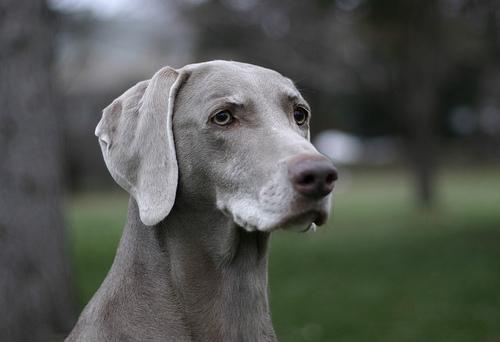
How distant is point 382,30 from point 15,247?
392 inches

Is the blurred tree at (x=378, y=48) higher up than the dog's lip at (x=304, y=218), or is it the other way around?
the dog's lip at (x=304, y=218)

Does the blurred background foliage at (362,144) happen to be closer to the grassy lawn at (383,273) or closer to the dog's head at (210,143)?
the grassy lawn at (383,273)

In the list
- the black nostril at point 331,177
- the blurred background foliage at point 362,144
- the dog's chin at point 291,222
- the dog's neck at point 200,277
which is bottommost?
the blurred background foliage at point 362,144

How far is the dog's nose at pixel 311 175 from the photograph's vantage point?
8.08 feet

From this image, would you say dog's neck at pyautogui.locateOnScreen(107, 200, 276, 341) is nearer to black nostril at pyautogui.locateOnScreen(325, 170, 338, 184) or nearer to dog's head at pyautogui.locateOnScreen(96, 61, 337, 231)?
dog's head at pyautogui.locateOnScreen(96, 61, 337, 231)

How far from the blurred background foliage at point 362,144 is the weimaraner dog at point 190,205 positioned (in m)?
0.81

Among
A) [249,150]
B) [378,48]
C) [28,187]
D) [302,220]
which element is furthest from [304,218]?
[378,48]

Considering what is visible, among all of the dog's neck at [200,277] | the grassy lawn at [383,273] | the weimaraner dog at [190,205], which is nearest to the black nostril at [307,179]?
the weimaraner dog at [190,205]

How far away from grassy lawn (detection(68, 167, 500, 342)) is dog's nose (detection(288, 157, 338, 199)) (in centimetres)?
415

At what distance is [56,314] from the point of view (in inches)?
233

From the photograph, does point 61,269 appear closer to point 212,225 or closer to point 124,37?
point 212,225

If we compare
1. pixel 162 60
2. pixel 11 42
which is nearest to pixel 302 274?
pixel 11 42

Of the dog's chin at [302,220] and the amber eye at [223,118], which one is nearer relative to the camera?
the dog's chin at [302,220]

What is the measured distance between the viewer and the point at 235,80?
9.50ft
